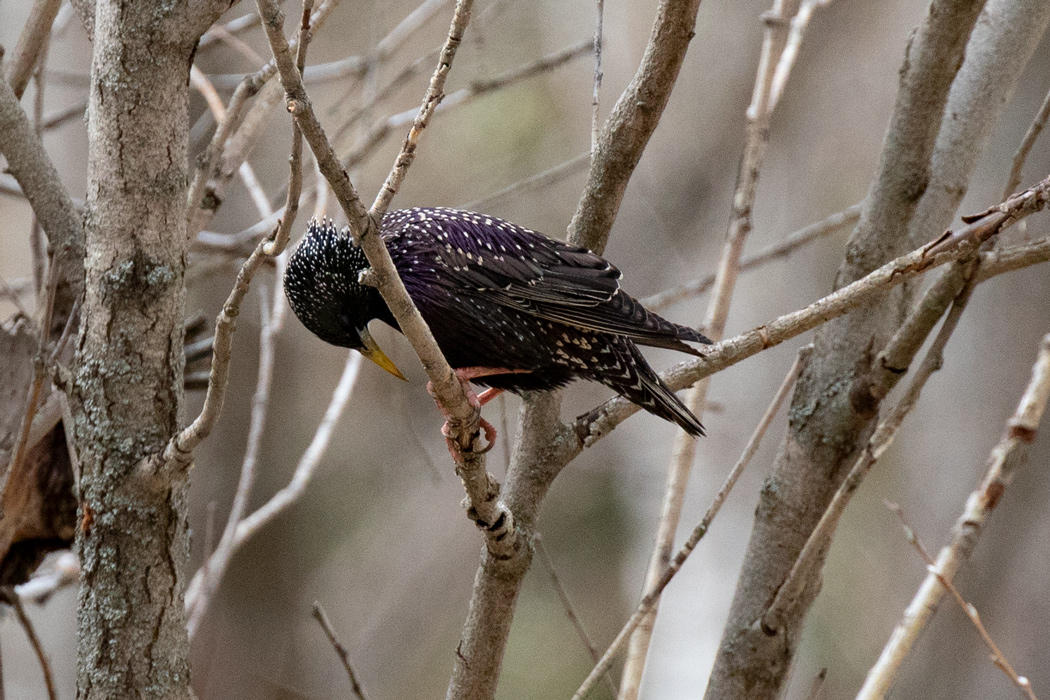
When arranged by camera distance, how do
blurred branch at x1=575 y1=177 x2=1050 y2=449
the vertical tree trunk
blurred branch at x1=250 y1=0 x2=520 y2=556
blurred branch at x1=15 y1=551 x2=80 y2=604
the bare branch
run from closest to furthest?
blurred branch at x1=250 y1=0 x2=520 y2=556 → blurred branch at x1=575 y1=177 x2=1050 y2=449 → the vertical tree trunk → the bare branch → blurred branch at x1=15 y1=551 x2=80 y2=604

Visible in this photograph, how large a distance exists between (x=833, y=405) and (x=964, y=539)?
56 cm

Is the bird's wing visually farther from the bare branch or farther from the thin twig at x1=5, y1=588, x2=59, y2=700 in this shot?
the thin twig at x1=5, y1=588, x2=59, y2=700

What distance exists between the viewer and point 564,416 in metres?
7.67

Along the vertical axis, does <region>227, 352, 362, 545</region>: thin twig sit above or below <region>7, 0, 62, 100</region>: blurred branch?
below

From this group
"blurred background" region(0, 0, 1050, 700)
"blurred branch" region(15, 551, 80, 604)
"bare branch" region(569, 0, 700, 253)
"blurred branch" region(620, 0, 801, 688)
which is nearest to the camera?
"bare branch" region(569, 0, 700, 253)

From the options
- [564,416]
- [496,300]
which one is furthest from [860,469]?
[564,416]

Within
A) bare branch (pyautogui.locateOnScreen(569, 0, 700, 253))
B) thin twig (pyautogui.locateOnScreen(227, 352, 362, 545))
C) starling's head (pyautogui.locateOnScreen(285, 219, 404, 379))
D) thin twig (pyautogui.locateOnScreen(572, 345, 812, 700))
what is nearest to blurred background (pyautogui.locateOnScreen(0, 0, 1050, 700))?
thin twig (pyautogui.locateOnScreen(227, 352, 362, 545))

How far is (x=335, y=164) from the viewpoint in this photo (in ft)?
4.89

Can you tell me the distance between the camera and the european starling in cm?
283

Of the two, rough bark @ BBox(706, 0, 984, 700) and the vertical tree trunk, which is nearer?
the vertical tree trunk

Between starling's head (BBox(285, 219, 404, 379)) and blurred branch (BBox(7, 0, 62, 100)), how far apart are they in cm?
87

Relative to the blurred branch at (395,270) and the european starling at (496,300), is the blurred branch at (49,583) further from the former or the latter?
the blurred branch at (395,270)

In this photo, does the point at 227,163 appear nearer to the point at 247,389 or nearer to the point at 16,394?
the point at 16,394

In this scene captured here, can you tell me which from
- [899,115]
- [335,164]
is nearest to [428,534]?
[899,115]
